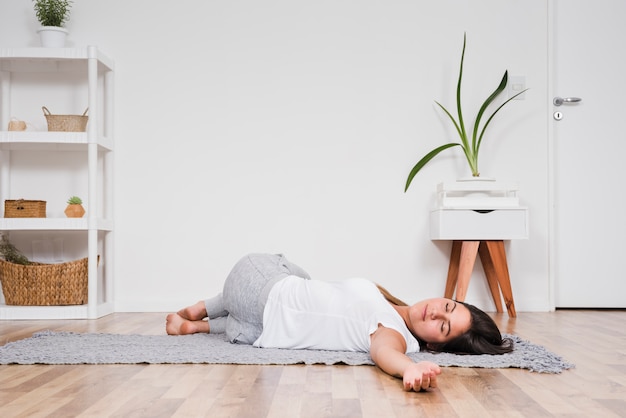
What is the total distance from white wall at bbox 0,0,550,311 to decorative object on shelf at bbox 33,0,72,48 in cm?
16

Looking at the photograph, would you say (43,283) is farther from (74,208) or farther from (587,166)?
(587,166)

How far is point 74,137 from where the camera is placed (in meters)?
3.43

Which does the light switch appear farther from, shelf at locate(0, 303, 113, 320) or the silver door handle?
shelf at locate(0, 303, 113, 320)

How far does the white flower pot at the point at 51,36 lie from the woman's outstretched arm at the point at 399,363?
8.12 ft

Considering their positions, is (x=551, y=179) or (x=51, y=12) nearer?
(x=51, y=12)

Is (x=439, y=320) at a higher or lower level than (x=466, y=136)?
lower

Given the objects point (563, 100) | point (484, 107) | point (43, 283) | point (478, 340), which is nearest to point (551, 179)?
point (563, 100)

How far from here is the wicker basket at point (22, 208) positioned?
3.43 m

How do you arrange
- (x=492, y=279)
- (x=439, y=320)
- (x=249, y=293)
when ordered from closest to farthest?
(x=439, y=320) → (x=249, y=293) → (x=492, y=279)

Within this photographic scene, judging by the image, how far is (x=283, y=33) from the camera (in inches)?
151

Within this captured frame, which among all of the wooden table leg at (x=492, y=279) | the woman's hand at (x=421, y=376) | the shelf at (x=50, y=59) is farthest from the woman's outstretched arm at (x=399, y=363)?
the shelf at (x=50, y=59)

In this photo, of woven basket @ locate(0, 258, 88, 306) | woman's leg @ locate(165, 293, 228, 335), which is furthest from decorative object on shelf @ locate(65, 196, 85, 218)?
woman's leg @ locate(165, 293, 228, 335)

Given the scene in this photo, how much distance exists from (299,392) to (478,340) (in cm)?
66

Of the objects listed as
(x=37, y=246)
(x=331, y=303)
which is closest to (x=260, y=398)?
(x=331, y=303)
